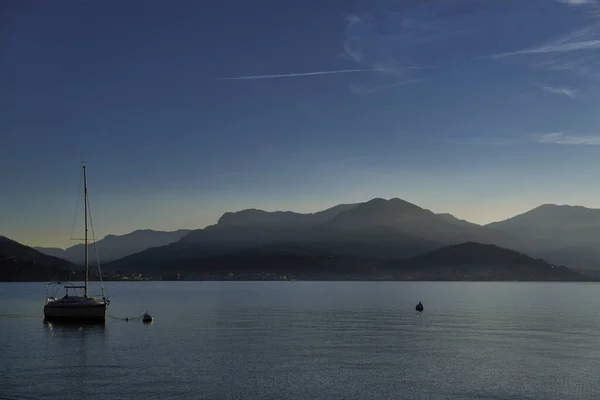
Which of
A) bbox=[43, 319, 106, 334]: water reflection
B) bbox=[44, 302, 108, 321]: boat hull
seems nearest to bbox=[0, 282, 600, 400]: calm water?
bbox=[43, 319, 106, 334]: water reflection

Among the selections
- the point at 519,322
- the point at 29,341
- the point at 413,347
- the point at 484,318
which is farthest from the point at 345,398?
the point at 484,318

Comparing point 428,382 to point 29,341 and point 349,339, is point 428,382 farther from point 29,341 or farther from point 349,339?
point 29,341

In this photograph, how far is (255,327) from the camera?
111 m

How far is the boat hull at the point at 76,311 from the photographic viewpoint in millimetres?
114250

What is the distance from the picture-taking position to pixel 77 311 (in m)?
114

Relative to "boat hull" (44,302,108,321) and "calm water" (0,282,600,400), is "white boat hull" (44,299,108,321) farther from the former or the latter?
"calm water" (0,282,600,400)

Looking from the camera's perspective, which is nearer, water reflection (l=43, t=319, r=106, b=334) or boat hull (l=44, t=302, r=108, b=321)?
water reflection (l=43, t=319, r=106, b=334)

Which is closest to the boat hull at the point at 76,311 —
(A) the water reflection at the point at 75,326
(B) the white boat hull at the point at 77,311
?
(B) the white boat hull at the point at 77,311

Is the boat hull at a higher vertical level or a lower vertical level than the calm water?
higher

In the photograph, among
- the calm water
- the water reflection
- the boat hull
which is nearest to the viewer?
the calm water

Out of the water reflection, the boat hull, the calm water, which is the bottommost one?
the calm water

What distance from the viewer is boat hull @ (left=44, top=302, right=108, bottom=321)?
114250mm

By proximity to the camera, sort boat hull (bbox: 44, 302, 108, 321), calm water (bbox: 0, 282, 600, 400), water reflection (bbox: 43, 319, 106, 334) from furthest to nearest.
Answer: boat hull (bbox: 44, 302, 108, 321) < water reflection (bbox: 43, 319, 106, 334) < calm water (bbox: 0, 282, 600, 400)

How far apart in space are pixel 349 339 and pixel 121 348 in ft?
108
